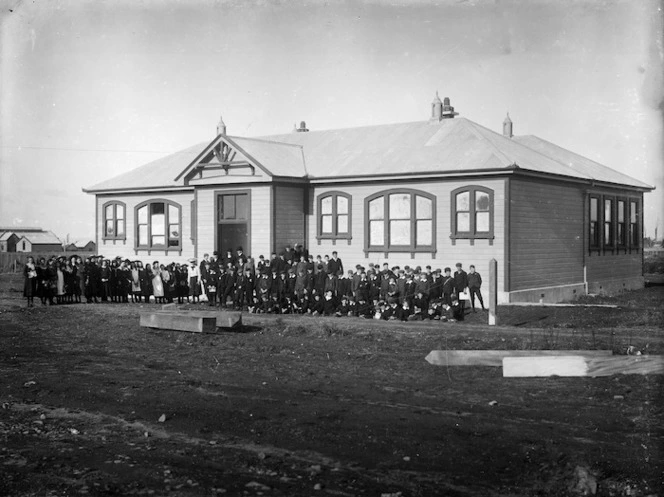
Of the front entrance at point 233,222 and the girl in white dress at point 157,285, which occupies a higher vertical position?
the front entrance at point 233,222

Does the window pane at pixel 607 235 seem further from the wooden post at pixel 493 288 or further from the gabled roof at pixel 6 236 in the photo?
the gabled roof at pixel 6 236

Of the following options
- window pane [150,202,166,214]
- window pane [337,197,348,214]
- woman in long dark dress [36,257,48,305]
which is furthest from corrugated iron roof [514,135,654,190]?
woman in long dark dress [36,257,48,305]

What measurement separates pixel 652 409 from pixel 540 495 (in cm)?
389

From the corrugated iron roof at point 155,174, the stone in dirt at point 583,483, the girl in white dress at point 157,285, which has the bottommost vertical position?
the stone in dirt at point 583,483

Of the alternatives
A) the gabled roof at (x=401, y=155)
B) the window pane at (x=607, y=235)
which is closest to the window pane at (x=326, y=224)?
the gabled roof at (x=401, y=155)

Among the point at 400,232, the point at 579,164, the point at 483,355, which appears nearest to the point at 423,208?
the point at 400,232

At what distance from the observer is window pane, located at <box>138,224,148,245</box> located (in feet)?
106

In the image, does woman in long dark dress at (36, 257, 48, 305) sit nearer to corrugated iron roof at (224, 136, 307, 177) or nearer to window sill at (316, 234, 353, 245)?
corrugated iron roof at (224, 136, 307, 177)

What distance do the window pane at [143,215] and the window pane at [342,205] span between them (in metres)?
9.47

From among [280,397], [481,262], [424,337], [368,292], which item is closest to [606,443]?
[280,397]

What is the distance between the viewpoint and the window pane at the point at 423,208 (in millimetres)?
25275

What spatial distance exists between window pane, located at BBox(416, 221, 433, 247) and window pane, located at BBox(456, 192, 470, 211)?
45.5 inches

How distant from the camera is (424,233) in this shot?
83.1 ft

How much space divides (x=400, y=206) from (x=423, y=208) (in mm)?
850
